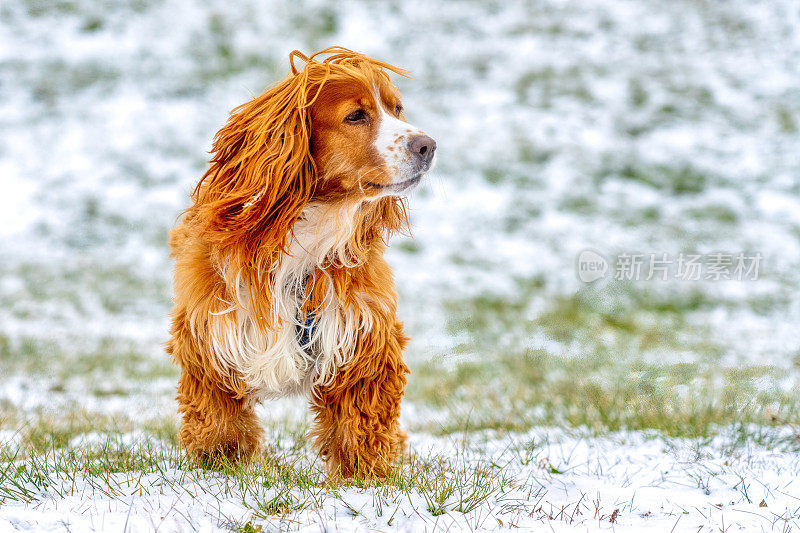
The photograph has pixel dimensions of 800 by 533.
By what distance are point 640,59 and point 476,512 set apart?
49.1 feet

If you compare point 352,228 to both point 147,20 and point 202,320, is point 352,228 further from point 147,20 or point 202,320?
point 147,20

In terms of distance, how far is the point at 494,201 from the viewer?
1252cm

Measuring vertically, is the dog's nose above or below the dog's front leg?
above

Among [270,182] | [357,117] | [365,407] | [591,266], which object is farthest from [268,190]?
[591,266]

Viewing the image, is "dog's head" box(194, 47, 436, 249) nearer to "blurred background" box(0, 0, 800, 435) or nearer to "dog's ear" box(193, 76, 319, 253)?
"dog's ear" box(193, 76, 319, 253)

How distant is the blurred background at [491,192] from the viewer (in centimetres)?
684

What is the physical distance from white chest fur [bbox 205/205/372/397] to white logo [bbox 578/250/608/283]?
763 centimetres

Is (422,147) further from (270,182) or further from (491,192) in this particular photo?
(491,192)

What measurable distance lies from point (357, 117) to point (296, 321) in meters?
0.92

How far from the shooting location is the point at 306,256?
10.5ft

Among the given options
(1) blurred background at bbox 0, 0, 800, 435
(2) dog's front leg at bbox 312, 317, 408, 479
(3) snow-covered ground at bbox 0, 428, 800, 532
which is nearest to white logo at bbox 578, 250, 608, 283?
(1) blurred background at bbox 0, 0, 800, 435

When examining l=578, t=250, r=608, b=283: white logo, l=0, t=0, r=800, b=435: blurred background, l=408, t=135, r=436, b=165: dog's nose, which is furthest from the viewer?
l=578, t=250, r=608, b=283: white logo

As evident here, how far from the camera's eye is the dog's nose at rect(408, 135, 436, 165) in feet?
9.89

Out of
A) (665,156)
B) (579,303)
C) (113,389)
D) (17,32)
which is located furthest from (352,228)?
(17,32)
